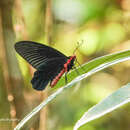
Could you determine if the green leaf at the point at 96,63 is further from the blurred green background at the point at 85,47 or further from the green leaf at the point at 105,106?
the blurred green background at the point at 85,47

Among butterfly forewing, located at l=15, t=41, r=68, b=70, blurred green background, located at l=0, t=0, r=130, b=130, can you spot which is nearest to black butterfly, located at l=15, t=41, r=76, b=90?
butterfly forewing, located at l=15, t=41, r=68, b=70

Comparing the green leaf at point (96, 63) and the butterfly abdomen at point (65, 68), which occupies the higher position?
the green leaf at point (96, 63)

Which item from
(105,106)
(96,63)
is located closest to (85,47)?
(96,63)

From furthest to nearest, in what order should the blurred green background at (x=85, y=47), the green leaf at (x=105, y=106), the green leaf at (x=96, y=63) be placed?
the blurred green background at (x=85, y=47), the green leaf at (x=96, y=63), the green leaf at (x=105, y=106)

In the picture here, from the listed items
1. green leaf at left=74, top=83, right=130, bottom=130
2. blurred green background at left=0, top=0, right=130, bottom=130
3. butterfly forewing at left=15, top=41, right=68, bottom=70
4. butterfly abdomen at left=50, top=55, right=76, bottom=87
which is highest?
green leaf at left=74, top=83, right=130, bottom=130

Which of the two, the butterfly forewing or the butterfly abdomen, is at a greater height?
the butterfly forewing

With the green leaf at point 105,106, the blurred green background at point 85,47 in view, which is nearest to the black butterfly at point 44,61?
the green leaf at point 105,106

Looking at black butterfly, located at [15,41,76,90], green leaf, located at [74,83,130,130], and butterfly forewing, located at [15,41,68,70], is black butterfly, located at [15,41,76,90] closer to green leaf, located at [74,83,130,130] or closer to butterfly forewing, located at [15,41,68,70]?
butterfly forewing, located at [15,41,68,70]
